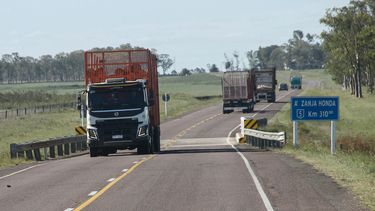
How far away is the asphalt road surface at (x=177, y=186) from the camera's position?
50.8ft

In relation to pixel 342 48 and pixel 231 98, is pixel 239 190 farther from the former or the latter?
pixel 342 48

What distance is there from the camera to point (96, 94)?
30828mm

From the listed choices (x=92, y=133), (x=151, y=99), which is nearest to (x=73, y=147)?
(x=92, y=133)

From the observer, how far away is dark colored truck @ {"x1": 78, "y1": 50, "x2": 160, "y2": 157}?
30.7 meters

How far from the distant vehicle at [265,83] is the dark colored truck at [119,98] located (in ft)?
187

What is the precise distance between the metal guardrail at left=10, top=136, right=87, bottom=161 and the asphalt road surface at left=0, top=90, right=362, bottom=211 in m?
4.46

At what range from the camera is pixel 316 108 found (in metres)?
30.0

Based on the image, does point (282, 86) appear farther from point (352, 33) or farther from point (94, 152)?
point (94, 152)

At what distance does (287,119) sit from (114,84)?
38.9 metres

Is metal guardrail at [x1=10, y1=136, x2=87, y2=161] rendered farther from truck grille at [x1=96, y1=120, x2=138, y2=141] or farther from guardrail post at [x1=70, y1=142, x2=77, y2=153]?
truck grille at [x1=96, y1=120, x2=138, y2=141]

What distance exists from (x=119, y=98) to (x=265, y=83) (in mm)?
65436

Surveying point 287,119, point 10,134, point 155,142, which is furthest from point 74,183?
point 287,119

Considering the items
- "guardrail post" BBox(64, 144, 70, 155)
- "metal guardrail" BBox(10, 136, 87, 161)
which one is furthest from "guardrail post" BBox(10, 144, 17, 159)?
"guardrail post" BBox(64, 144, 70, 155)

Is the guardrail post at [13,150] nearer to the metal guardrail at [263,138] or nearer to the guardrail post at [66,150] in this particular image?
the guardrail post at [66,150]
